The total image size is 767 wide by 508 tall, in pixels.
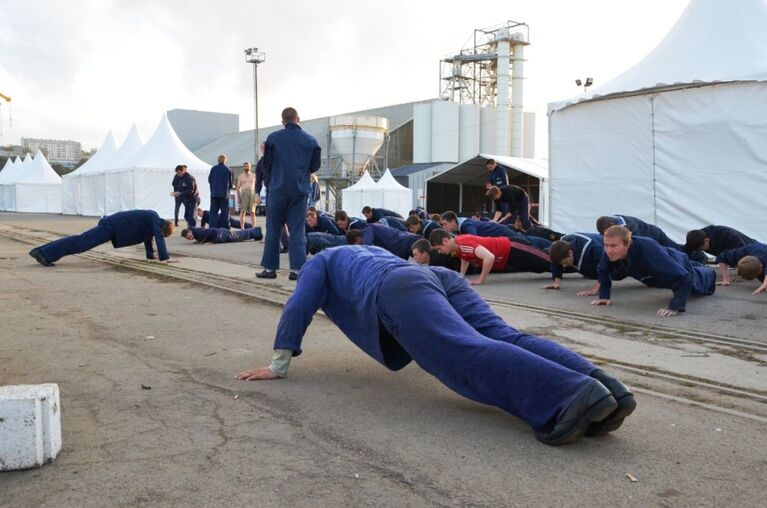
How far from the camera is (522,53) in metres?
49.3

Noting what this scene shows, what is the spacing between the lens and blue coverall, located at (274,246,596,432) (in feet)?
8.90

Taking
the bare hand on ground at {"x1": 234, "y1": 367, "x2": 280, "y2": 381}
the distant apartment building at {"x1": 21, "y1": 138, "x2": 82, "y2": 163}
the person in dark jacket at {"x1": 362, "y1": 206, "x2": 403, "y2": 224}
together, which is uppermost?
the distant apartment building at {"x1": 21, "y1": 138, "x2": 82, "y2": 163}

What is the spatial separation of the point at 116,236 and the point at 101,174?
18.5m

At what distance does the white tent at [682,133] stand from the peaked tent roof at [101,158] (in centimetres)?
2087

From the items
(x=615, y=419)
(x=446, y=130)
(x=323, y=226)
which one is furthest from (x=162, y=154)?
(x=446, y=130)

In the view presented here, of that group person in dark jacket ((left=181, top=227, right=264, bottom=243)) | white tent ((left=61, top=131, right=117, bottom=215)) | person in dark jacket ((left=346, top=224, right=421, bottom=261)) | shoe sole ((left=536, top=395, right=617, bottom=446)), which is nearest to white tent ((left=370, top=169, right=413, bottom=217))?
white tent ((left=61, top=131, right=117, bottom=215))

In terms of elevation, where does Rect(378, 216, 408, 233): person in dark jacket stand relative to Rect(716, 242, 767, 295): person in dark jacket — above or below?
above

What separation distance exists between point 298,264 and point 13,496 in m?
5.45

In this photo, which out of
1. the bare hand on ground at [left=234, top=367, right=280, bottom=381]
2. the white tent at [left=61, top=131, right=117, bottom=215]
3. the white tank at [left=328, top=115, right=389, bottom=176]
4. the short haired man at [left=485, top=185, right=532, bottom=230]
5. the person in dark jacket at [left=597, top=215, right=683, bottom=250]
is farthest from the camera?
the white tank at [left=328, top=115, right=389, bottom=176]

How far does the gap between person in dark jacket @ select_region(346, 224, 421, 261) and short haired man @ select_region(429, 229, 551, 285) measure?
28.0 inches

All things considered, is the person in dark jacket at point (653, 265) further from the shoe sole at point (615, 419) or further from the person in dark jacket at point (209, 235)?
the person in dark jacket at point (209, 235)

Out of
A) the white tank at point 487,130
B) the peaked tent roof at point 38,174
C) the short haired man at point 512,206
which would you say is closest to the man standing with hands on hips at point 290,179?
the short haired man at point 512,206

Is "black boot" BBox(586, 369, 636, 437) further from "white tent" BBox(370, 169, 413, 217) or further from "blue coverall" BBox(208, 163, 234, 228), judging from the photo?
"white tent" BBox(370, 169, 413, 217)

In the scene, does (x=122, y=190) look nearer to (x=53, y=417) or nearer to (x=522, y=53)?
(x=53, y=417)
